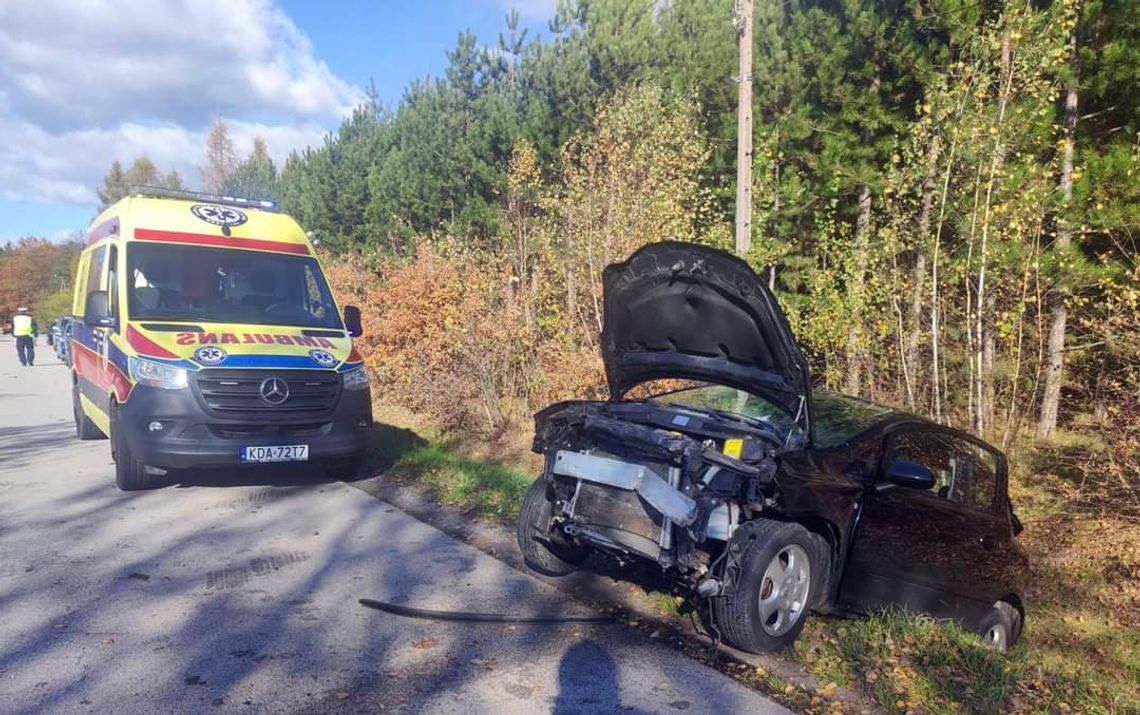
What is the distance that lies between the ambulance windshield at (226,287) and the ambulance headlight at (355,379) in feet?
2.26

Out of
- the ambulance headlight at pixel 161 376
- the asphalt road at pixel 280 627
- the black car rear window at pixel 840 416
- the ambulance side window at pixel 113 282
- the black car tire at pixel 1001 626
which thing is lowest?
the black car tire at pixel 1001 626

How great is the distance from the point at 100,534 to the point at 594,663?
14.5 ft

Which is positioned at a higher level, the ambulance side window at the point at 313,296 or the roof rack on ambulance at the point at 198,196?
the roof rack on ambulance at the point at 198,196

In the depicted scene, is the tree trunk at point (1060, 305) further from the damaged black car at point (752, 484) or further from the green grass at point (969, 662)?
the damaged black car at point (752, 484)

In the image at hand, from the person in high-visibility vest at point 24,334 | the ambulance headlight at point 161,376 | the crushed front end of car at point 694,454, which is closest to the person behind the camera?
the crushed front end of car at point 694,454

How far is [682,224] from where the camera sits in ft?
41.0

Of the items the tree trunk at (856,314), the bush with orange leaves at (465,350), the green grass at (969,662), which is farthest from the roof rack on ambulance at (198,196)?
the tree trunk at (856,314)

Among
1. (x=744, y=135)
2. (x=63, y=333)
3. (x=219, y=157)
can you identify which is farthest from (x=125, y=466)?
(x=219, y=157)

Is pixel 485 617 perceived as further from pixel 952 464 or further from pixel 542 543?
pixel 952 464

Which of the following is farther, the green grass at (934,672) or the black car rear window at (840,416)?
the black car rear window at (840,416)

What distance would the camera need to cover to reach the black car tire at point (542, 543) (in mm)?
5512

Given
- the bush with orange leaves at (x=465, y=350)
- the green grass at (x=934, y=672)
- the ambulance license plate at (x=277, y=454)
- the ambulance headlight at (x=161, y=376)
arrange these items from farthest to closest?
Result: 1. the bush with orange leaves at (x=465, y=350)
2. the ambulance license plate at (x=277, y=454)
3. the ambulance headlight at (x=161, y=376)
4. the green grass at (x=934, y=672)

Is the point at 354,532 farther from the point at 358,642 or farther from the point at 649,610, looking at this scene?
the point at 649,610

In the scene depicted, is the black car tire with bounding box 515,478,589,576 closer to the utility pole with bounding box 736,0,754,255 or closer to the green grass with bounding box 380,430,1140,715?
the green grass with bounding box 380,430,1140,715
